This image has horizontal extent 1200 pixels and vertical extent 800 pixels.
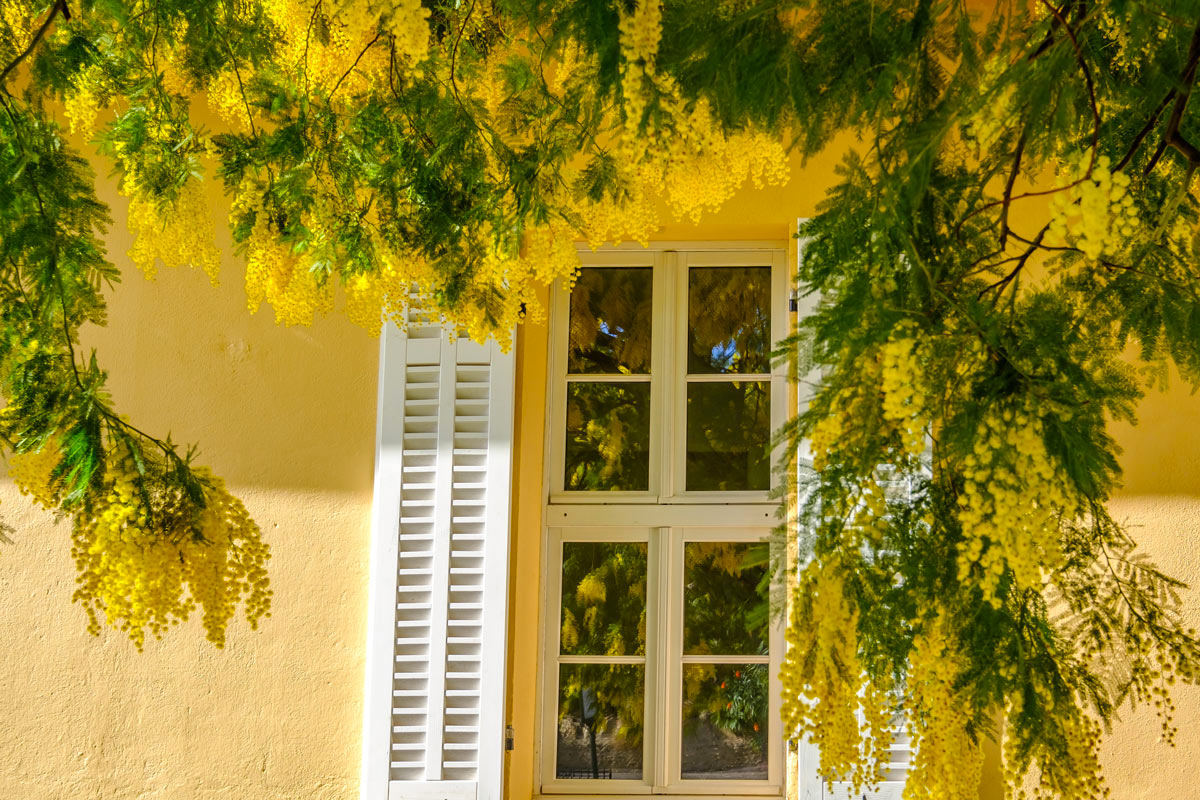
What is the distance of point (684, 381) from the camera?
4.08m

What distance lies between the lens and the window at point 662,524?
12.9 feet

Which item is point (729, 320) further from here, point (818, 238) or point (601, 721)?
point (818, 238)

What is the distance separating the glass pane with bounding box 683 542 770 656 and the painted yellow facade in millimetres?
484

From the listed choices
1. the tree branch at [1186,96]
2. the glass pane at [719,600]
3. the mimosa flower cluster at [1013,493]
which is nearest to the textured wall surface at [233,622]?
the glass pane at [719,600]

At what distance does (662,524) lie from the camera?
399 centimetres

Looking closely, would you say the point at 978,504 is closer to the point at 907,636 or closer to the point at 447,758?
the point at 907,636

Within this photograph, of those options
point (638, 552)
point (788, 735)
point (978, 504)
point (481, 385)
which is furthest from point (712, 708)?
point (978, 504)

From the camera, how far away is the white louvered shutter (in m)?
3.69

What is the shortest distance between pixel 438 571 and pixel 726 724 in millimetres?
1015

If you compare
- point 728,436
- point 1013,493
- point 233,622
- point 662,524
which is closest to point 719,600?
point 662,524

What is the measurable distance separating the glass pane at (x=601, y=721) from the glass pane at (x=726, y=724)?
0.16m

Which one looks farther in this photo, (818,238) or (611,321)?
(611,321)

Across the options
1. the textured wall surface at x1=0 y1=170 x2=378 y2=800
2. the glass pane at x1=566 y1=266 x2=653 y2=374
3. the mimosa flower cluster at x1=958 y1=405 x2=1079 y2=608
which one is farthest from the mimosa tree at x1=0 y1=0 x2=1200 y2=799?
the glass pane at x1=566 y1=266 x2=653 y2=374

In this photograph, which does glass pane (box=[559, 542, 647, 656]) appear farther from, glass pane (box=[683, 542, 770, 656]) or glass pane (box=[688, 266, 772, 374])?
glass pane (box=[688, 266, 772, 374])
